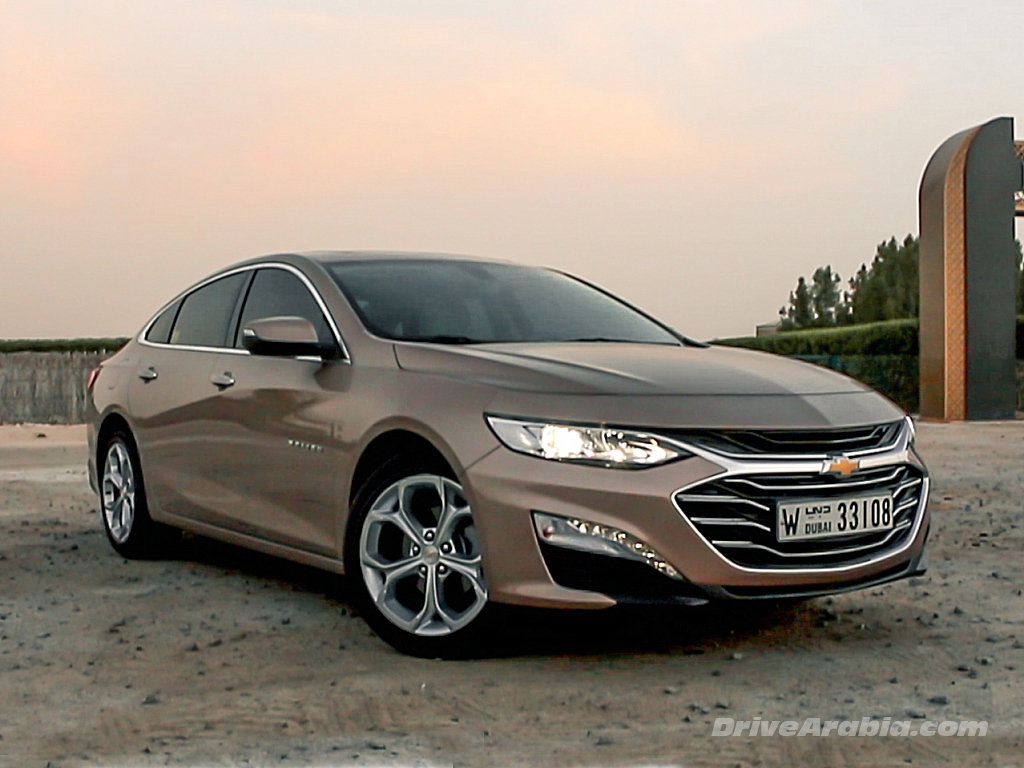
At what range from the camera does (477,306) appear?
19.8 ft

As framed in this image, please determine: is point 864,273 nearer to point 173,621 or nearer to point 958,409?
point 958,409

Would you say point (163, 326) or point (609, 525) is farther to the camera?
point (163, 326)

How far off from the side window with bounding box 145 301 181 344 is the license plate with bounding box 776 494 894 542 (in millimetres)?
3960

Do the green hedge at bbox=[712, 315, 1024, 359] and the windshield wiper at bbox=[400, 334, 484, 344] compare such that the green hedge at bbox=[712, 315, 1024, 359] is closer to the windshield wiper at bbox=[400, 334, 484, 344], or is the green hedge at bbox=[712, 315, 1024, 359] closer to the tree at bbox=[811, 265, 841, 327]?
the windshield wiper at bbox=[400, 334, 484, 344]

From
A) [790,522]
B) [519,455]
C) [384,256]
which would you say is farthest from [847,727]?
[384,256]

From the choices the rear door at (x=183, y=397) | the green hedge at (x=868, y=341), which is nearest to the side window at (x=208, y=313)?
the rear door at (x=183, y=397)

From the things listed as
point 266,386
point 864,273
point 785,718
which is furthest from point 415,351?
point 864,273

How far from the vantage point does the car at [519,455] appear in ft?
15.3

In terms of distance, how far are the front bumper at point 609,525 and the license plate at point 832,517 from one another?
0.12 meters

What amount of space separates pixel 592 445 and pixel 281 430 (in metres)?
1.73

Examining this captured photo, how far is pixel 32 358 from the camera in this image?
27.8m

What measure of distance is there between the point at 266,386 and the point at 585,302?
160 cm

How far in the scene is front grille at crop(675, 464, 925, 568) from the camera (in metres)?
4.65

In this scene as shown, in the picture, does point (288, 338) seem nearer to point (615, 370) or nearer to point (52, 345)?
point (615, 370)
